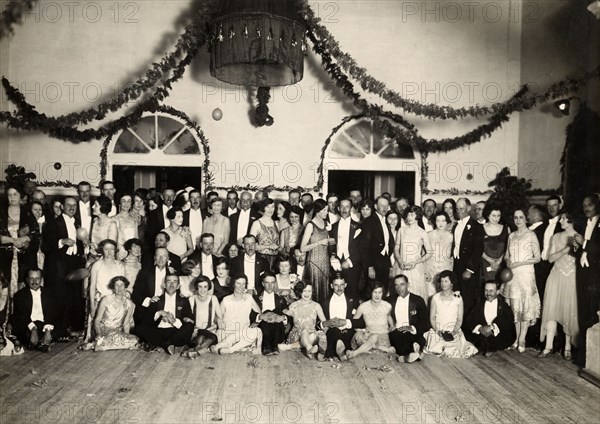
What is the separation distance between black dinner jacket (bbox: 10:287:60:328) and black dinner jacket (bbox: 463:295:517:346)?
4044 millimetres

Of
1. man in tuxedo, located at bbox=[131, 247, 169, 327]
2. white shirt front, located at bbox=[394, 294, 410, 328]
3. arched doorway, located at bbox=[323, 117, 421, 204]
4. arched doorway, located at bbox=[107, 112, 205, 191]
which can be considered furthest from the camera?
arched doorway, located at bbox=[323, 117, 421, 204]

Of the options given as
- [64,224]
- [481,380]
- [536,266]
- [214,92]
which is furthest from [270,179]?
[481,380]

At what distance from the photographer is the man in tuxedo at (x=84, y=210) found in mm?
5906

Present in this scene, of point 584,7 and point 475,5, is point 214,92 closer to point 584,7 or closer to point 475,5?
point 475,5

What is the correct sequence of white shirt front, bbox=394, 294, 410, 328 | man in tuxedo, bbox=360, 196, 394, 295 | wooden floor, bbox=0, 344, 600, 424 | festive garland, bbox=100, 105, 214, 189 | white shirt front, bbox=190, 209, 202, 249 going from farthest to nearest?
1. festive garland, bbox=100, 105, 214, 189
2. white shirt front, bbox=190, 209, 202, 249
3. man in tuxedo, bbox=360, 196, 394, 295
4. white shirt front, bbox=394, 294, 410, 328
5. wooden floor, bbox=0, 344, 600, 424

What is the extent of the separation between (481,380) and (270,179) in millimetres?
4754

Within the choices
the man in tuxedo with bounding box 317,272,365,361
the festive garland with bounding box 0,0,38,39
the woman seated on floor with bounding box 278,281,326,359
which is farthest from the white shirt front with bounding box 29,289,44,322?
the man in tuxedo with bounding box 317,272,365,361

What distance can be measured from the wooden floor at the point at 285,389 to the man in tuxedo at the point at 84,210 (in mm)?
1458

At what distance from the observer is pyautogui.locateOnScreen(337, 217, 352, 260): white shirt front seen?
5.84 m

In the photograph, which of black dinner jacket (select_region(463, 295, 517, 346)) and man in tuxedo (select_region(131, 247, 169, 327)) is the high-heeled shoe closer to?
black dinner jacket (select_region(463, 295, 517, 346))

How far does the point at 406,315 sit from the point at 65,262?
11.5 ft

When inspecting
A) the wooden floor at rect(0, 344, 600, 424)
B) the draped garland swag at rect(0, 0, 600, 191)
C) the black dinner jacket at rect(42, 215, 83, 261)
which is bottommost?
the wooden floor at rect(0, 344, 600, 424)

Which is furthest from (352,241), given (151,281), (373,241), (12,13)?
(12,13)

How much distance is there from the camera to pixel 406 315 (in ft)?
17.3
